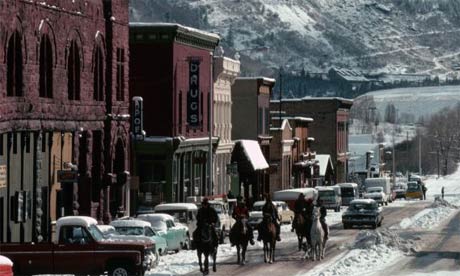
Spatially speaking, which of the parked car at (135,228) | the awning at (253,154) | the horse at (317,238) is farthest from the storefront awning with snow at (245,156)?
the parked car at (135,228)

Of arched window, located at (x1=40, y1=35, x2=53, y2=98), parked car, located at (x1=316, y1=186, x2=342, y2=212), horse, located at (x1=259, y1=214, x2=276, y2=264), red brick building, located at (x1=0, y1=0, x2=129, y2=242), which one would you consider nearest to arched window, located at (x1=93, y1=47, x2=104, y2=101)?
red brick building, located at (x1=0, y1=0, x2=129, y2=242)

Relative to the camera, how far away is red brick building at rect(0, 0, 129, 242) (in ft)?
190

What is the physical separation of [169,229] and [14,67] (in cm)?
840

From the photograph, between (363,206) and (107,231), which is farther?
(363,206)

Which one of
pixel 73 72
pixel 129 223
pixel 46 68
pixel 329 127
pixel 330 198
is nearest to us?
pixel 129 223

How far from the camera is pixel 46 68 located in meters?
63.2

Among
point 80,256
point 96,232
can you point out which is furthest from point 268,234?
point 80,256

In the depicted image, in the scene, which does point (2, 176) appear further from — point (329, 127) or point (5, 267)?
point (329, 127)

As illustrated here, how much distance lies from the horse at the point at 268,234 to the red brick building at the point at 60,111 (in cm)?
914

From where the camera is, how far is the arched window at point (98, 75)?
7138cm

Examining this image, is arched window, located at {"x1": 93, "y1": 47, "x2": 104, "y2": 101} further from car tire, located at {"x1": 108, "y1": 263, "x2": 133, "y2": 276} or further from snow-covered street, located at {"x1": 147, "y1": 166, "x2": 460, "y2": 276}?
car tire, located at {"x1": 108, "y1": 263, "x2": 133, "y2": 276}

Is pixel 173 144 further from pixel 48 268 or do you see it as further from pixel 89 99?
pixel 48 268

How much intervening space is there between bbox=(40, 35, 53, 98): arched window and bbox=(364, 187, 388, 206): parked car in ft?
195

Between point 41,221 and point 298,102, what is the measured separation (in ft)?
344
